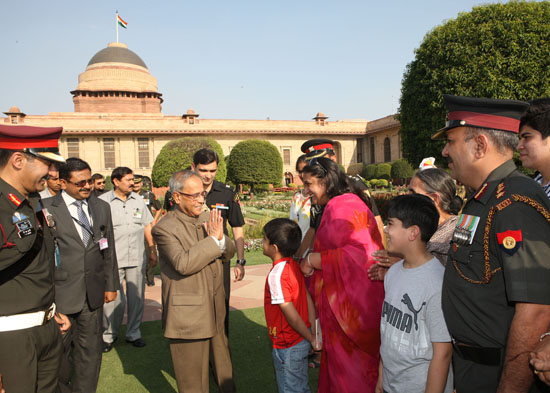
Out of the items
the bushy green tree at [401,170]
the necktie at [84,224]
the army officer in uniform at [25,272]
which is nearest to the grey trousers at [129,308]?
the necktie at [84,224]

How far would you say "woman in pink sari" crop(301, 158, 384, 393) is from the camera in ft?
8.46

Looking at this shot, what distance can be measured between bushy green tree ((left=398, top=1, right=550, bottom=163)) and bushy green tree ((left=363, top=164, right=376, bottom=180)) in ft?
→ 68.9

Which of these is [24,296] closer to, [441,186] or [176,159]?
[441,186]

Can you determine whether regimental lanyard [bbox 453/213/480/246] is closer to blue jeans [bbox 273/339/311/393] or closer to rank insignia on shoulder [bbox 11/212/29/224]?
blue jeans [bbox 273/339/311/393]

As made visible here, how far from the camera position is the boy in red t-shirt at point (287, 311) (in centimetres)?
268

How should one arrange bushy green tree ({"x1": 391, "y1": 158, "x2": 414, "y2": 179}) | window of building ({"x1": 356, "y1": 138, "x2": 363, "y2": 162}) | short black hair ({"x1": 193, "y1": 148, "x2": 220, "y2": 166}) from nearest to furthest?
short black hair ({"x1": 193, "y1": 148, "x2": 220, "y2": 166}), bushy green tree ({"x1": 391, "y1": 158, "x2": 414, "y2": 179}), window of building ({"x1": 356, "y1": 138, "x2": 363, "y2": 162})

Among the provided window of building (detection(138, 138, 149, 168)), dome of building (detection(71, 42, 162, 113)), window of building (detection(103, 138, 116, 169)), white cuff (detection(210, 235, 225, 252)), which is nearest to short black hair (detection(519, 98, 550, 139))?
white cuff (detection(210, 235, 225, 252))

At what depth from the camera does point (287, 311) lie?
2652mm

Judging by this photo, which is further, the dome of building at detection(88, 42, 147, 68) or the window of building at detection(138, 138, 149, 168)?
the dome of building at detection(88, 42, 147, 68)

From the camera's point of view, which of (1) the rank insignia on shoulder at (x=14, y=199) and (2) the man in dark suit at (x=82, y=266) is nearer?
(1) the rank insignia on shoulder at (x=14, y=199)

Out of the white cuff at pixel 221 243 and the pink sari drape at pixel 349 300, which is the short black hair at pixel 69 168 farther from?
the pink sari drape at pixel 349 300

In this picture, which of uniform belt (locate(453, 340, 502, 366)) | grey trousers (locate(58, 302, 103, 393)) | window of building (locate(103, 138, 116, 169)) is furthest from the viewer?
window of building (locate(103, 138, 116, 169))

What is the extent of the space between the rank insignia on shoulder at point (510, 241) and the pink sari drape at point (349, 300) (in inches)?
45.1

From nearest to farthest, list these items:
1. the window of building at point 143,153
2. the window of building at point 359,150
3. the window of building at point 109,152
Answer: the window of building at point 109,152, the window of building at point 143,153, the window of building at point 359,150
